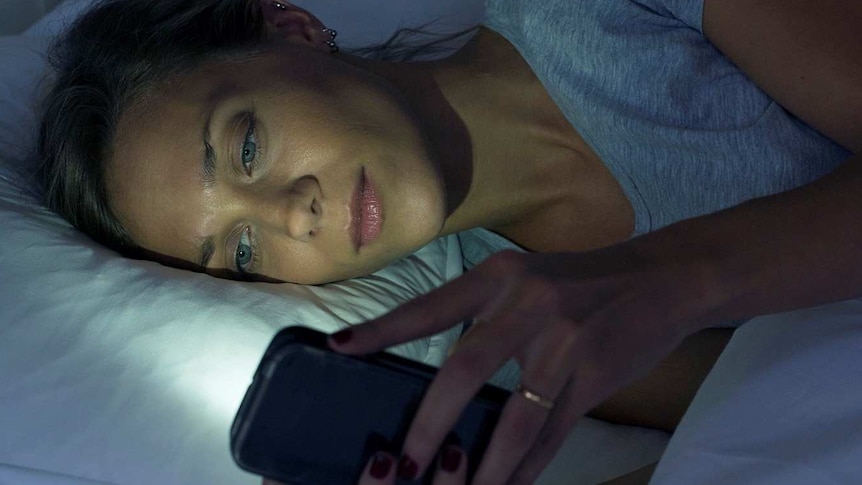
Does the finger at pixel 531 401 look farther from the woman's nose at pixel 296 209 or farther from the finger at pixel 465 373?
the woman's nose at pixel 296 209

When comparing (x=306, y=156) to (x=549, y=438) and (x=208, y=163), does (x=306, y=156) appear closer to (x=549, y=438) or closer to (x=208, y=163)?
(x=208, y=163)

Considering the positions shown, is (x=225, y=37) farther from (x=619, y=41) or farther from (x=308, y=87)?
(x=619, y=41)

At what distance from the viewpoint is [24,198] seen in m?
1.11

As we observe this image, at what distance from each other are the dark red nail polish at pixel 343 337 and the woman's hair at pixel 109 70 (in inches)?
22.3

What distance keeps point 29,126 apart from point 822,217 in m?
1.03

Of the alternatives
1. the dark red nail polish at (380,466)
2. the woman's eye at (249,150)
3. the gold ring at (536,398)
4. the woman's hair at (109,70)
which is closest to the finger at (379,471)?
the dark red nail polish at (380,466)

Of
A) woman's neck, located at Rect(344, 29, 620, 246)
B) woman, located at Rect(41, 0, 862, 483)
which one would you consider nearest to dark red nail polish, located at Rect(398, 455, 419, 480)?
woman, located at Rect(41, 0, 862, 483)

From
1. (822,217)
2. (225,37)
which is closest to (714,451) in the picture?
(822,217)

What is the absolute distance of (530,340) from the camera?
1.79ft

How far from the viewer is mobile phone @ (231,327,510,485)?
1.99 ft

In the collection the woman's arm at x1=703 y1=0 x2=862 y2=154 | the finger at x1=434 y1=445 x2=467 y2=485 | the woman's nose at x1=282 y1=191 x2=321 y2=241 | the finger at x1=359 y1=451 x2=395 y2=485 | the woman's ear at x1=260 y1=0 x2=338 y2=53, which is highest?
the woman's arm at x1=703 y1=0 x2=862 y2=154

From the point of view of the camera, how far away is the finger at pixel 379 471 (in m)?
0.59

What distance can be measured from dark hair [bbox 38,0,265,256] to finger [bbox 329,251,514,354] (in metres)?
0.58

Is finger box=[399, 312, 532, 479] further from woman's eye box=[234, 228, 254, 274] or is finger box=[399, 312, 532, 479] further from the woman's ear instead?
the woman's ear
